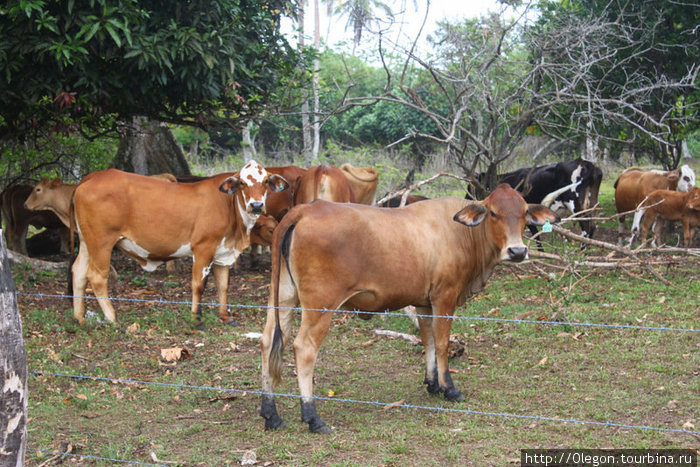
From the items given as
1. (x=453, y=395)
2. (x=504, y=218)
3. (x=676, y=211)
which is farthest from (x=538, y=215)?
(x=676, y=211)

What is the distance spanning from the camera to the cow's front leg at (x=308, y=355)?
5.37 m

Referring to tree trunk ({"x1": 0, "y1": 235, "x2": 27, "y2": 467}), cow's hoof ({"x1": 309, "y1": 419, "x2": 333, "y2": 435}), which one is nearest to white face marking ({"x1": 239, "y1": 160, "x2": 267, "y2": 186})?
cow's hoof ({"x1": 309, "y1": 419, "x2": 333, "y2": 435})

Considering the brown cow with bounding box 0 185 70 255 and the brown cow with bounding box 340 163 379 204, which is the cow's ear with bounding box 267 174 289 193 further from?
the brown cow with bounding box 0 185 70 255

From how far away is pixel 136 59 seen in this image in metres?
8.46

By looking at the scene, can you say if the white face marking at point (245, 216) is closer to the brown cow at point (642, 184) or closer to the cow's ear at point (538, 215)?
the cow's ear at point (538, 215)

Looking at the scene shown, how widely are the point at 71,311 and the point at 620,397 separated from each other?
628 cm

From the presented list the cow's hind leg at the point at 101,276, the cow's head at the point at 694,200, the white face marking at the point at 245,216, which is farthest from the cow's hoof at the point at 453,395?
the cow's head at the point at 694,200

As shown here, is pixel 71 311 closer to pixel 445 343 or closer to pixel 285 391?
pixel 285 391

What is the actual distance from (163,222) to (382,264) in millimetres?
3845

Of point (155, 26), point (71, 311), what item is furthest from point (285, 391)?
point (155, 26)

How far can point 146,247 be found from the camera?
858 cm

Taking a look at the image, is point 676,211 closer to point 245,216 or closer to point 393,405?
point 245,216

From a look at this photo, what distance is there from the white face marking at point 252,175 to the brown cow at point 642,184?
23.3 ft

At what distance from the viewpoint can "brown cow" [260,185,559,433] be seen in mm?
5430
